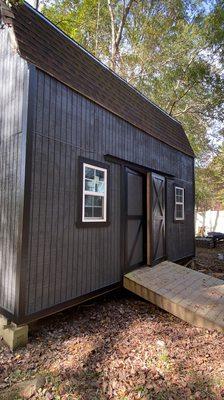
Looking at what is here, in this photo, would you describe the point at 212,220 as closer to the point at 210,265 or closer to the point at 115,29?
the point at 210,265

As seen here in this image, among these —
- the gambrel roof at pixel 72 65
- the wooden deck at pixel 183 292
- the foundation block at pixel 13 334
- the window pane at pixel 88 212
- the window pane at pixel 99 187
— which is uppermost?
the gambrel roof at pixel 72 65

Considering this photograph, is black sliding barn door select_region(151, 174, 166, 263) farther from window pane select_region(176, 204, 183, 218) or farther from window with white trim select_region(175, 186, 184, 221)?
window pane select_region(176, 204, 183, 218)

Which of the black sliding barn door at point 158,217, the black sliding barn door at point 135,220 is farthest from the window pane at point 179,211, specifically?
the black sliding barn door at point 135,220

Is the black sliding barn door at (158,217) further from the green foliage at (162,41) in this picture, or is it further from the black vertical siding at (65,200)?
the green foliage at (162,41)

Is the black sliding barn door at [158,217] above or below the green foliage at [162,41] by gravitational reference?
below

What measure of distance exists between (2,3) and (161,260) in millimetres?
6918

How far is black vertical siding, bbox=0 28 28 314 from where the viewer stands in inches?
158

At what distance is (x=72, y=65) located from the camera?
17.0 ft

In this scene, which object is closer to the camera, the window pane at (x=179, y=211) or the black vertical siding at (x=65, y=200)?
the black vertical siding at (x=65, y=200)

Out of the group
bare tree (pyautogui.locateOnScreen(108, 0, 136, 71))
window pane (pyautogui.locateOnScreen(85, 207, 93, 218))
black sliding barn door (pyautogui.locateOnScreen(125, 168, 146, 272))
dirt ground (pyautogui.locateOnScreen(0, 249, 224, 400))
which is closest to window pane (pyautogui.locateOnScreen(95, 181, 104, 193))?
window pane (pyautogui.locateOnScreen(85, 207, 93, 218))

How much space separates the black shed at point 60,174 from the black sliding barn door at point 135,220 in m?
0.03

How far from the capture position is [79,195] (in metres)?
4.95

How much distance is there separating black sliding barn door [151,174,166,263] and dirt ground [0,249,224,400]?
2632 millimetres

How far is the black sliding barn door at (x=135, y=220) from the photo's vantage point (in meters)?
6.46
